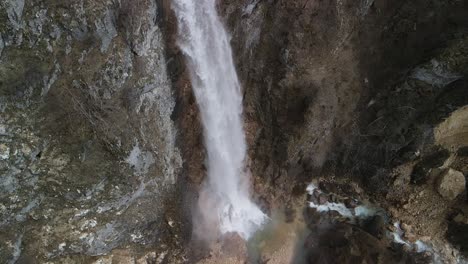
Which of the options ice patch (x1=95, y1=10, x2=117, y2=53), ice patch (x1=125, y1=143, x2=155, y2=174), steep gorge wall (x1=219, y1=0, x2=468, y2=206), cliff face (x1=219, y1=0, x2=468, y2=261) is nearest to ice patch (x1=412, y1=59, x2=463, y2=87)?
cliff face (x1=219, y1=0, x2=468, y2=261)

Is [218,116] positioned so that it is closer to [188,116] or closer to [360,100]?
[188,116]

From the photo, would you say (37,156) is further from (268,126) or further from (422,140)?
(422,140)

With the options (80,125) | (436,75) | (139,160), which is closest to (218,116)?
(139,160)

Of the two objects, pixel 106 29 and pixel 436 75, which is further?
pixel 436 75

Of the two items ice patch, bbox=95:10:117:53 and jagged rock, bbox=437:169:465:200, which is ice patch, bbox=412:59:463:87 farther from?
ice patch, bbox=95:10:117:53


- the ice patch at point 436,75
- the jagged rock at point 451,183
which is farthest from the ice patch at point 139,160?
the jagged rock at point 451,183

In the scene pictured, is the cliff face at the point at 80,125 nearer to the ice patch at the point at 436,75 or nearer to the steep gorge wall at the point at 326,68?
the steep gorge wall at the point at 326,68
